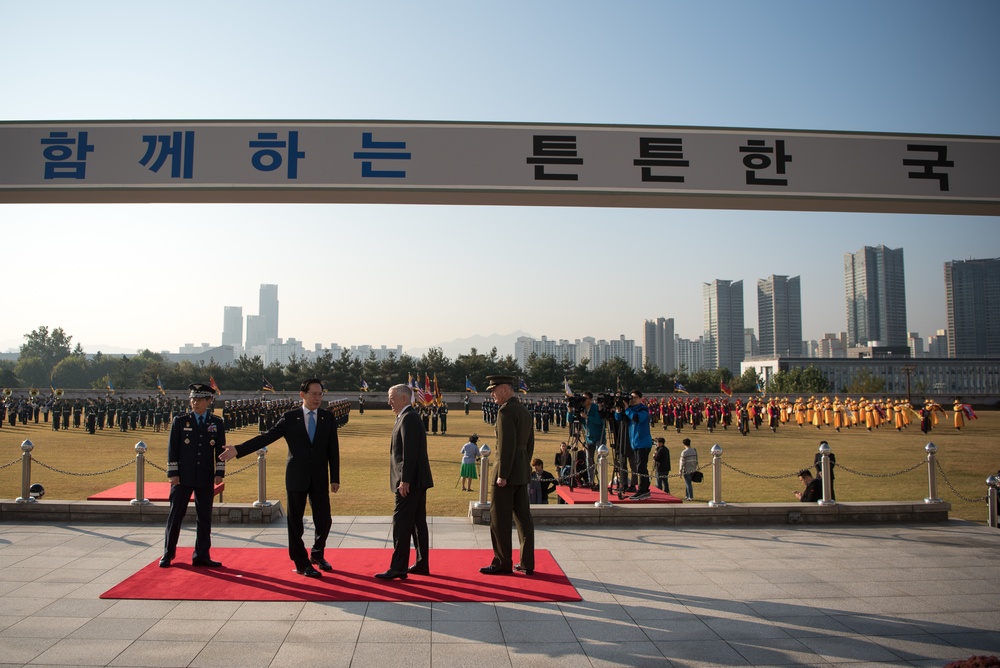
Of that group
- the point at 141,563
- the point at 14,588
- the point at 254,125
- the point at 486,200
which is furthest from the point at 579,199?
the point at 14,588

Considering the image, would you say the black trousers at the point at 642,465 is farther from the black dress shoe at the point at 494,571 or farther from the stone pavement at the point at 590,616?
the black dress shoe at the point at 494,571

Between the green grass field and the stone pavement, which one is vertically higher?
the stone pavement

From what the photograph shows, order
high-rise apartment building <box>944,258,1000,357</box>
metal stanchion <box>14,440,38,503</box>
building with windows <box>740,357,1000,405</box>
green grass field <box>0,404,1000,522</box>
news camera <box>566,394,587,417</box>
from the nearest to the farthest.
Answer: metal stanchion <box>14,440,38,503</box> < news camera <box>566,394,587,417</box> < green grass field <box>0,404,1000,522</box> < building with windows <box>740,357,1000,405</box> < high-rise apartment building <box>944,258,1000,357</box>

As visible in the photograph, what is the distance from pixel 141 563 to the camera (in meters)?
6.27

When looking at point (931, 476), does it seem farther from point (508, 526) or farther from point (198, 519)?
point (198, 519)

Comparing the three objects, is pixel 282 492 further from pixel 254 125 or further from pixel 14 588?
pixel 254 125

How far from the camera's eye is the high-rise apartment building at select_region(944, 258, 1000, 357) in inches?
6703

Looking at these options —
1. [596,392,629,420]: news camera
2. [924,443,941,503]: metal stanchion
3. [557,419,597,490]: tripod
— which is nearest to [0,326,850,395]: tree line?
[557,419,597,490]: tripod

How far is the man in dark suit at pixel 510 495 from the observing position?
6012 millimetres

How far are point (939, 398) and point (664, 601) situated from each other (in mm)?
75566

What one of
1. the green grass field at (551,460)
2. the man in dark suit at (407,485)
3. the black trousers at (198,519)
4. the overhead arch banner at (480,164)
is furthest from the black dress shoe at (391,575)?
the green grass field at (551,460)

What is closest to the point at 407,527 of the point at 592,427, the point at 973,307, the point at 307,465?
the point at 307,465

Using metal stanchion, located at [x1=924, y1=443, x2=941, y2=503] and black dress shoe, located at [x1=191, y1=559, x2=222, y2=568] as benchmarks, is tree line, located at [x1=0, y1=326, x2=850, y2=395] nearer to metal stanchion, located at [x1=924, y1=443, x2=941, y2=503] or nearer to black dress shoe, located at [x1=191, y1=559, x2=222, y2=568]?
metal stanchion, located at [x1=924, y1=443, x2=941, y2=503]

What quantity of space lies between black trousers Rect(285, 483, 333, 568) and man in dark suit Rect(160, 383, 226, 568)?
0.84m
